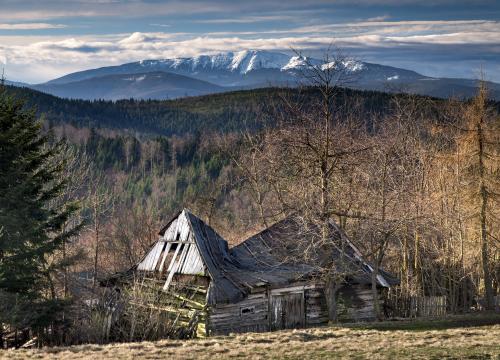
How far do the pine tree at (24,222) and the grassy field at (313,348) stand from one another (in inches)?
205

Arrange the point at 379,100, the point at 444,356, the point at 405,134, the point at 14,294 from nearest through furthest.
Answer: the point at 444,356
the point at 14,294
the point at 405,134
the point at 379,100

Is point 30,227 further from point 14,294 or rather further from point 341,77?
point 341,77

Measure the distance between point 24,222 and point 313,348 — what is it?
1319 centimetres

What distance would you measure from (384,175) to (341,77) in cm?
1028

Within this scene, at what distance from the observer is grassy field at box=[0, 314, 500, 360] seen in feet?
57.0

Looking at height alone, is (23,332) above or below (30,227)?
below

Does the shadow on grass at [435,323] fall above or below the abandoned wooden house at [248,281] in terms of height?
below

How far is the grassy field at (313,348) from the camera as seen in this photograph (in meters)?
17.4

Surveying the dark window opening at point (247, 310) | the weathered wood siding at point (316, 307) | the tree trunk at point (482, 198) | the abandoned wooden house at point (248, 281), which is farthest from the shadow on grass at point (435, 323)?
the dark window opening at point (247, 310)

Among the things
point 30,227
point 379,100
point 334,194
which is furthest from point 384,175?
point 379,100

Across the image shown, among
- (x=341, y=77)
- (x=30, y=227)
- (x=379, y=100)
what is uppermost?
(x=379, y=100)

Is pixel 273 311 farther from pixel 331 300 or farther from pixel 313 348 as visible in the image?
pixel 313 348

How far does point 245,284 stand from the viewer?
96.9 ft

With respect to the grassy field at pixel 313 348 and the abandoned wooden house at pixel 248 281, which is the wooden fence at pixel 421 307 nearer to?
the abandoned wooden house at pixel 248 281
